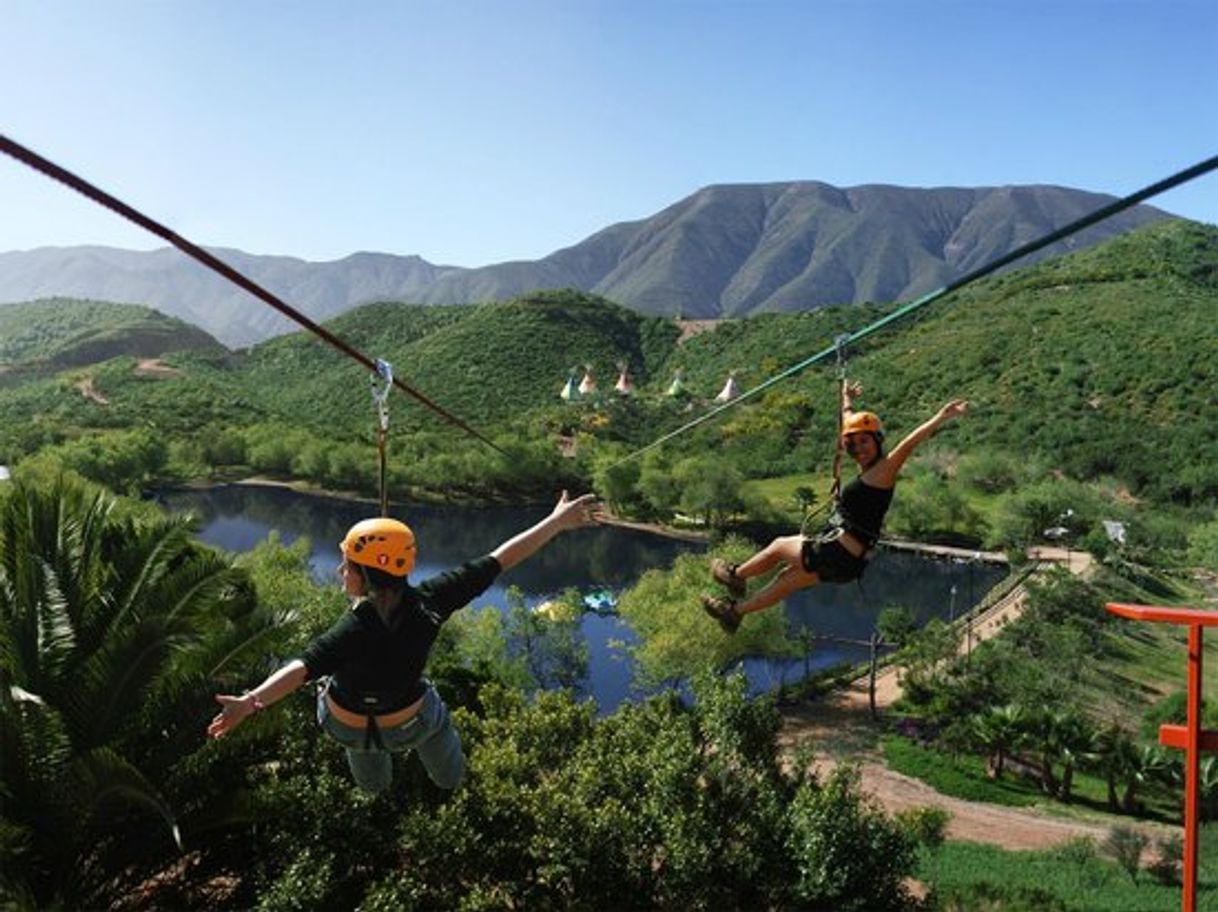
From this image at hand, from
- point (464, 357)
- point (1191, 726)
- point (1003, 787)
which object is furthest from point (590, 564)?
point (464, 357)

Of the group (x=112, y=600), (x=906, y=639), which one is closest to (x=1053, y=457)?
(x=906, y=639)

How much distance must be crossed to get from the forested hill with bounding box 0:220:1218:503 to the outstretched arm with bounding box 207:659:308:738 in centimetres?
5842

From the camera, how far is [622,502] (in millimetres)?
58969

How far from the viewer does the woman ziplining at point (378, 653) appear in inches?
149

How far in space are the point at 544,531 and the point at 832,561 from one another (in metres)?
1.88

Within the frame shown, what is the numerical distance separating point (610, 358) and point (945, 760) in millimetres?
81391

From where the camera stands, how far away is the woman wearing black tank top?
17.2 feet

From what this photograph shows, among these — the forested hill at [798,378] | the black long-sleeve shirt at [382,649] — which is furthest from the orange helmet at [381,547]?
the forested hill at [798,378]

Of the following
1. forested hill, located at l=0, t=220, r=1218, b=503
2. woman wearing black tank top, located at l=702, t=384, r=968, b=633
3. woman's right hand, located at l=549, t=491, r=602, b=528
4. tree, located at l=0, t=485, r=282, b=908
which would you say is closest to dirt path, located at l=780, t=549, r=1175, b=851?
→ tree, located at l=0, t=485, r=282, b=908

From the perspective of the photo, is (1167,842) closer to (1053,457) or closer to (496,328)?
(1053,457)

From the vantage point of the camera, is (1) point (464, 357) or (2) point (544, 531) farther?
(1) point (464, 357)

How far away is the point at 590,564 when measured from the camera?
49219mm

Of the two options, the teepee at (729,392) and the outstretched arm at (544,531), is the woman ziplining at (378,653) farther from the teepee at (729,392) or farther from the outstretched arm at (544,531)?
the teepee at (729,392)

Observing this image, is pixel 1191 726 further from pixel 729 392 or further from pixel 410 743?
pixel 729 392
